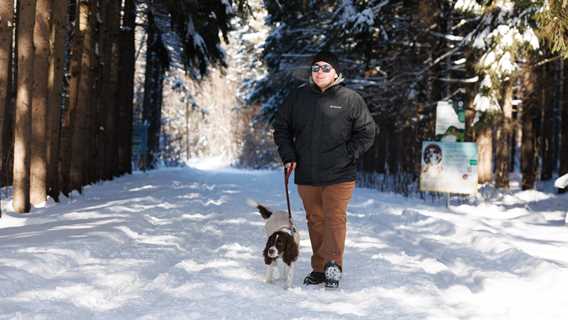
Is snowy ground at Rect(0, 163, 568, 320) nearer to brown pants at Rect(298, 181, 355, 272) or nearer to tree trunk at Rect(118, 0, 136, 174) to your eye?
brown pants at Rect(298, 181, 355, 272)

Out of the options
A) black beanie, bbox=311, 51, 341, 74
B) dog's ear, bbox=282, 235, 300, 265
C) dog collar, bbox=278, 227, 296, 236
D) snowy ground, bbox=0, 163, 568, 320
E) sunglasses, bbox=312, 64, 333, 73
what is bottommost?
snowy ground, bbox=0, 163, 568, 320

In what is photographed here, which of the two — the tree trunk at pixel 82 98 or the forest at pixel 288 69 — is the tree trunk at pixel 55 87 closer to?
the forest at pixel 288 69

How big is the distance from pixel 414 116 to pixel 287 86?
Answer: 7487 mm

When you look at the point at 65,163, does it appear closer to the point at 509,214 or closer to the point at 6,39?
the point at 6,39

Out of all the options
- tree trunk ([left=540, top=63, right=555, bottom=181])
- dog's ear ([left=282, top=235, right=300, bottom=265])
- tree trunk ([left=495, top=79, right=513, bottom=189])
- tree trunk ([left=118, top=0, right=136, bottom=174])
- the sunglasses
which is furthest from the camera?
tree trunk ([left=118, top=0, right=136, bottom=174])

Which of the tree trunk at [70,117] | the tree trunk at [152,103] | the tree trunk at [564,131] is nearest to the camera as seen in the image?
the tree trunk at [70,117]

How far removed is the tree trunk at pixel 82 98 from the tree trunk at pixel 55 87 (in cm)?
141

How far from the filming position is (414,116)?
22.3 m

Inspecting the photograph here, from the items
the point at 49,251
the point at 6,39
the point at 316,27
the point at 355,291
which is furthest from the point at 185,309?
the point at 316,27

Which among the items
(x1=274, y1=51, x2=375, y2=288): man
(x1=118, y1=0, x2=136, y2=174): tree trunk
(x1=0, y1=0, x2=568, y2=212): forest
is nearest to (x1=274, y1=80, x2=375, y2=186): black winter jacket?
(x1=274, y1=51, x2=375, y2=288): man

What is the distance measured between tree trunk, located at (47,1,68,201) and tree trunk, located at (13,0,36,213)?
5.00ft

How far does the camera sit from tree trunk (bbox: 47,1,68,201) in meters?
12.3

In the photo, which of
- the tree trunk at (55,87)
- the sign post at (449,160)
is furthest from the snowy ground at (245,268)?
the sign post at (449,160)

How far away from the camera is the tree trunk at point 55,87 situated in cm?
1227
